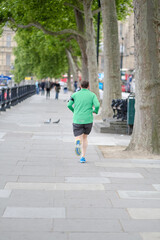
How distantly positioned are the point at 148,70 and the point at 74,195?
15.4 ft

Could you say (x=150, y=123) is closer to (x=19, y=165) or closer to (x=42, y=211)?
(x=19, y=165)

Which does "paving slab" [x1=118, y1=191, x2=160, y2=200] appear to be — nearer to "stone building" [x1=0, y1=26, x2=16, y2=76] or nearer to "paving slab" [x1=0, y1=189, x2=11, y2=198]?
"paving slab" [x1=0, y1=189, x2=11, y2=198]

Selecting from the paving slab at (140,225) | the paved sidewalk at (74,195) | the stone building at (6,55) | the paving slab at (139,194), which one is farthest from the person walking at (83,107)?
the stone building at (6,55)

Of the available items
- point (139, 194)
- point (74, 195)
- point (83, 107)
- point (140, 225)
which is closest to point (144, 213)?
point (140, 225)

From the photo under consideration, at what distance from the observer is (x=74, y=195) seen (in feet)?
21.7

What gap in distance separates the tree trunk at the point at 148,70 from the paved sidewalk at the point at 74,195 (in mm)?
931

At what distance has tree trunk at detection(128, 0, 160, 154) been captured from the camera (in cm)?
1055

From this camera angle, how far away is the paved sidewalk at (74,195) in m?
5.00

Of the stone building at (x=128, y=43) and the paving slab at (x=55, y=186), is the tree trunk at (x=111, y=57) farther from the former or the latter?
the stone building at (x=128, y=43)

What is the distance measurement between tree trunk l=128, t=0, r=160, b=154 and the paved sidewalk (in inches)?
36.7

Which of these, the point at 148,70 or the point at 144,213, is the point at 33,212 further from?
the point at 148,70

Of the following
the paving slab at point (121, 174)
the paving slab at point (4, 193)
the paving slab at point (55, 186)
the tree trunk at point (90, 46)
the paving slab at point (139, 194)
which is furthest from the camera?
the tree trunk at point (90, 46)

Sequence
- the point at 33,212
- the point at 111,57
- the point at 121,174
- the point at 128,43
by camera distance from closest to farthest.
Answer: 1. the point at 33,212
2. the point at 121,174
3. the point at 111,57
4. the point at 128,43

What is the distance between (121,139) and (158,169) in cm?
504
